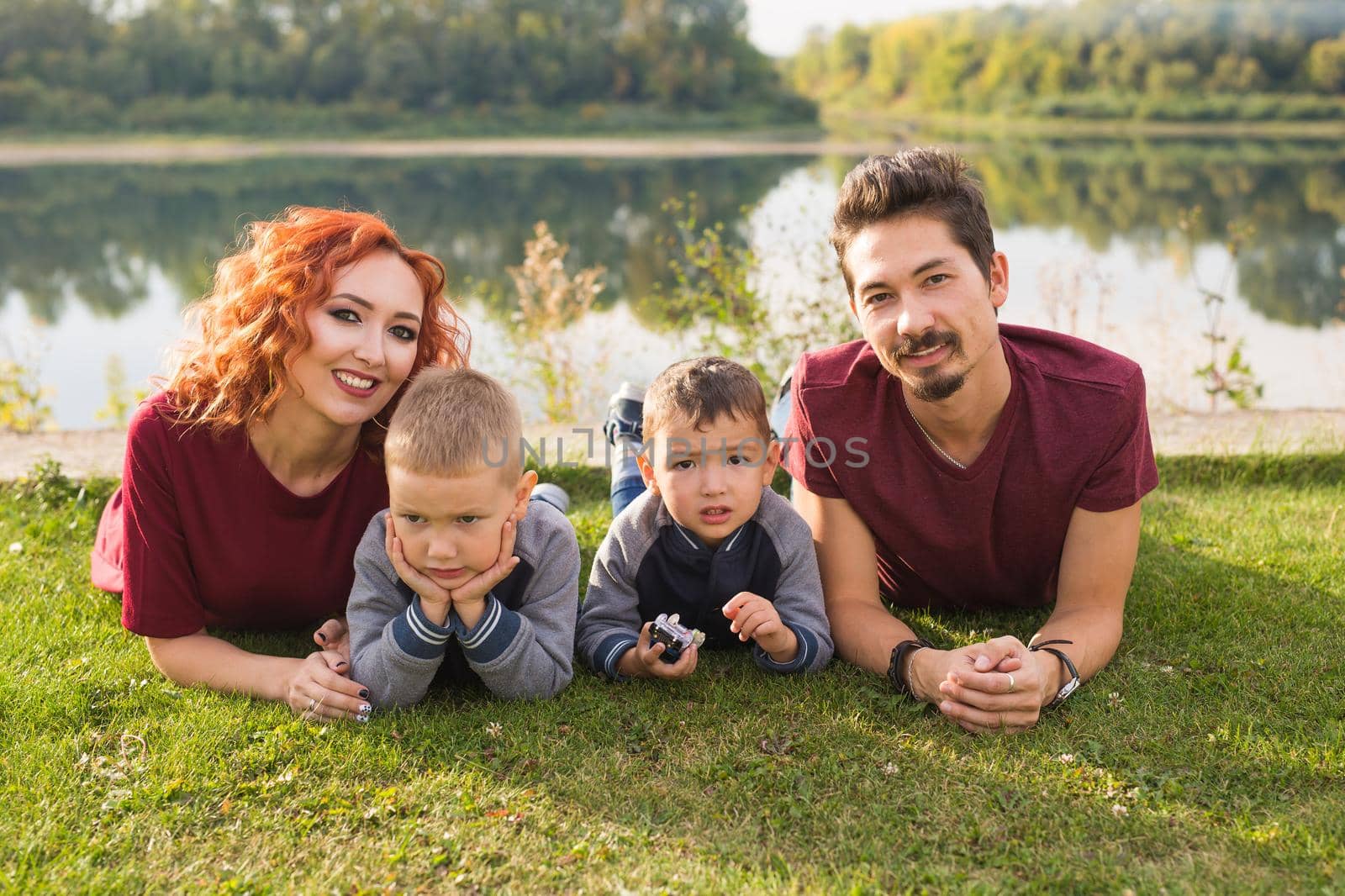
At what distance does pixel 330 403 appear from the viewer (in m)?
3.36

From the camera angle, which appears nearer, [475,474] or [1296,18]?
[475,474]

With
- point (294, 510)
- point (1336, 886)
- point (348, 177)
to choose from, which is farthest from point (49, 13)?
point (1336, 886)

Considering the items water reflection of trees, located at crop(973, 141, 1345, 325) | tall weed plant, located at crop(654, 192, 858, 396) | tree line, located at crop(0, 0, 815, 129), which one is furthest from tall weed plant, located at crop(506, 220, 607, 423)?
tree line, located at crop(0, 0, 815, 129)

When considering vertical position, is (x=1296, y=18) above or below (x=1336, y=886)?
above

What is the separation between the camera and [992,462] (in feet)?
11.6

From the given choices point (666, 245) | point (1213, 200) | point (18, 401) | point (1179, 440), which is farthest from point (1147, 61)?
point (18, 401)

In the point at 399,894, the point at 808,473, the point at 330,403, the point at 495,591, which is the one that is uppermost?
the point at 330,403

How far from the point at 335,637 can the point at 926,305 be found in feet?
6.95

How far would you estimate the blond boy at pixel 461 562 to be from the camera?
3.08 metres

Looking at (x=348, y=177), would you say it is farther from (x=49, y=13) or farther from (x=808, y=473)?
Result: (x=808, y=473)

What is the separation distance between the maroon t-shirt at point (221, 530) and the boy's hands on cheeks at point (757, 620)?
1271 millimetres

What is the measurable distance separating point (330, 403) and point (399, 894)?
58.0 inches

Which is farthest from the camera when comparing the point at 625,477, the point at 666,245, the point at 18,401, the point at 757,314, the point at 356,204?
the point at 666,245

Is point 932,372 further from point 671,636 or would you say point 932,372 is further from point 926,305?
point 671,636
